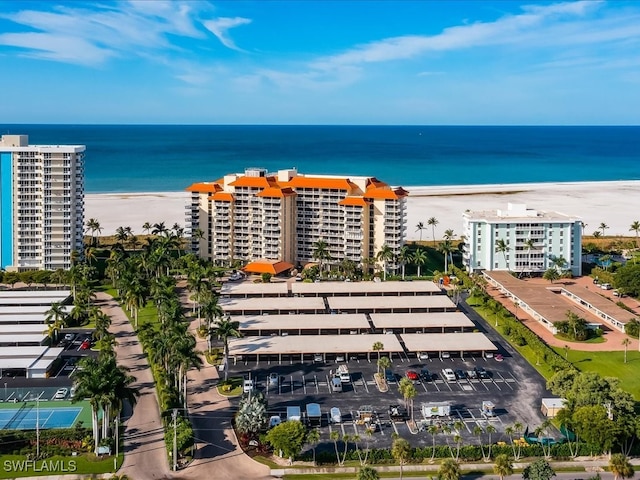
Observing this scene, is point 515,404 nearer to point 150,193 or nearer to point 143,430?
point 143,430

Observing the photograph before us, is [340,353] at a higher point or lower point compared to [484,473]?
higher

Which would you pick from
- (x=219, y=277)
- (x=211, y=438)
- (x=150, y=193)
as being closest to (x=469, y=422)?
(x=211, y=438)

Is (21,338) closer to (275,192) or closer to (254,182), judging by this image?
(275,192)

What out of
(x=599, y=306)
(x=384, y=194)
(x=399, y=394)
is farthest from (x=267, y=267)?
(x=599, y=306)

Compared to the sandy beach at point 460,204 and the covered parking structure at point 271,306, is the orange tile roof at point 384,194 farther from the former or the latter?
the sandy beach at point 460,204

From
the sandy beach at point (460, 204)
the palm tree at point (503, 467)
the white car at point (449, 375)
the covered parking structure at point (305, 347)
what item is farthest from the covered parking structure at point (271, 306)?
the sandy beach at point (460, 204)

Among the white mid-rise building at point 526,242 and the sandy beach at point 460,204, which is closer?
the white mid-rise building at point 526,242
